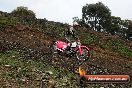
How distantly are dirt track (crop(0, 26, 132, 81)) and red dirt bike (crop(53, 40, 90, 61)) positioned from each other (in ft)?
12.6

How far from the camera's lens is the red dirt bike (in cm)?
2531

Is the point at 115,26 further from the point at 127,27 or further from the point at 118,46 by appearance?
the point at 118,46

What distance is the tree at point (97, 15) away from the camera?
63.6m

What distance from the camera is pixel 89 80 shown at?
49.8 ft

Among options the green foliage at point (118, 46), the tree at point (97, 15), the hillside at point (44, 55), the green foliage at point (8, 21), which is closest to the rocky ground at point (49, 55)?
the hillside at point (44, 55)

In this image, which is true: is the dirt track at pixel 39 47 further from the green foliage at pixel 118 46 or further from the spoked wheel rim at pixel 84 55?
the spoked wheel rim at pixel 84 55

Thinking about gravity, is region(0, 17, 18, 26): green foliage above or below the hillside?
above

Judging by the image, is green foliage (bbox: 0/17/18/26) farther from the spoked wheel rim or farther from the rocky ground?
the spoked wheel rim

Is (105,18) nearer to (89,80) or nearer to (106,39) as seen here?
(106,39)

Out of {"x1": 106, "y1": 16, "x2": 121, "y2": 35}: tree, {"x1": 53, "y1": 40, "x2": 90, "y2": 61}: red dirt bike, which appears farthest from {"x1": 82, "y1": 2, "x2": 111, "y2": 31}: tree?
{"x1": 53, "y1": 40, "x2": 90, "y2": 61}: red dirt bike

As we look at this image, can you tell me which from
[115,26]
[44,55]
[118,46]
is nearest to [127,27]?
[115,26]

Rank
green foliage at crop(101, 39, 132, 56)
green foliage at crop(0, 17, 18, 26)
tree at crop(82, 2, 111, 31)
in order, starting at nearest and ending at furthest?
green foliage at crop(0, 17, 18, 26)
green foliage at crop(101, 39, 132, 56)
tree at crop(82, 2, 111, 31)

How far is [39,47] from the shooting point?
108 ft

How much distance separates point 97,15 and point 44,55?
35740 mm
